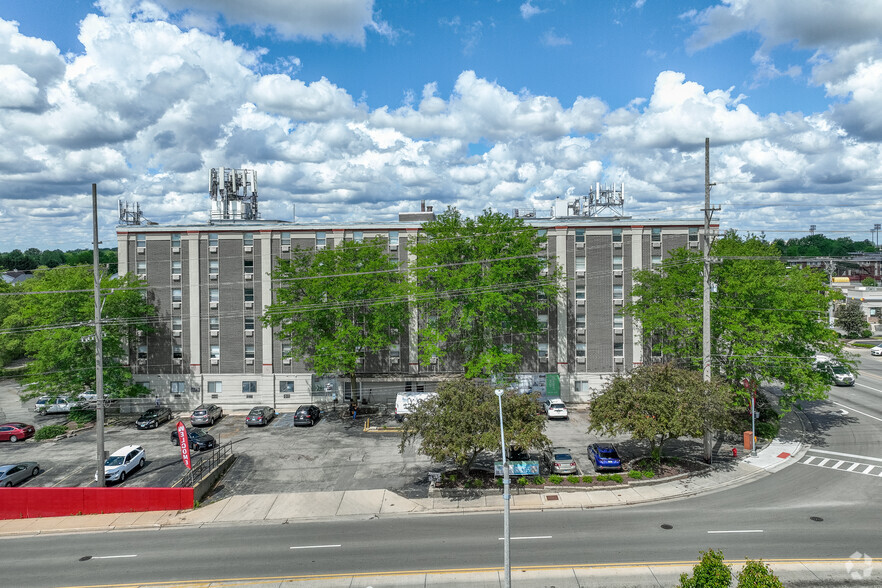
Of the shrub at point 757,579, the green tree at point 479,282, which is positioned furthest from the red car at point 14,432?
the shrub at point 757,579

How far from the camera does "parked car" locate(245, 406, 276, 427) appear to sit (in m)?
44.0

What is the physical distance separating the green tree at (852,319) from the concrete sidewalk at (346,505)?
240 ft

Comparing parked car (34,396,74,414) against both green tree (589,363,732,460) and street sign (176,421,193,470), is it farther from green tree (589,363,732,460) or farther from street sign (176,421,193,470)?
green tree (589,363,732,460)

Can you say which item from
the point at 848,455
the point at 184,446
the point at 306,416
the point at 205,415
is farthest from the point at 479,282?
the point at 848,455

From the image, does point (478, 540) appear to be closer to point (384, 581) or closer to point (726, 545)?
point (384, 581)

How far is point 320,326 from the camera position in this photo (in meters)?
45.0

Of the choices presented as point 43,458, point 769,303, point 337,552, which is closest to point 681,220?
point 769,303

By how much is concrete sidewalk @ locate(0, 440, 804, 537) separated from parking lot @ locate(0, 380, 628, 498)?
148cm

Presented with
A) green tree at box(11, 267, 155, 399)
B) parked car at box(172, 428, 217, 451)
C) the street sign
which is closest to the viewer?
the street sign

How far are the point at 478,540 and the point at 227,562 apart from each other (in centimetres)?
1021

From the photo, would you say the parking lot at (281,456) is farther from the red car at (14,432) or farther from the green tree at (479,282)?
the green tree at (479,282)

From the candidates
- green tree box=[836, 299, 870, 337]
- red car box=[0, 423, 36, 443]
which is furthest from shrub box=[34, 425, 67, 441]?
green tree box=[836, 299, 870, 337]

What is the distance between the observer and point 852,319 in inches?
3342
